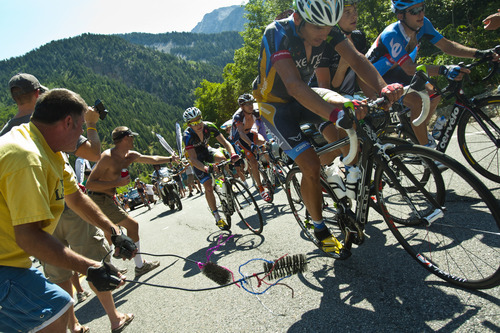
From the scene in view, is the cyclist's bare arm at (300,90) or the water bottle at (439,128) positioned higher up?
the cyclist's bare arm at (300,90)

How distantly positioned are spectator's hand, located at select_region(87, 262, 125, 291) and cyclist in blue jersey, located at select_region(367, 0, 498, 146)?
3955mm

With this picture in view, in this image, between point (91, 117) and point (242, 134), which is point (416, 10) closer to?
point (242, 134)

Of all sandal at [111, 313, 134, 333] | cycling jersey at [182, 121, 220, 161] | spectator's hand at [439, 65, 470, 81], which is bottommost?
sandal at [111, 313, 134, 333]

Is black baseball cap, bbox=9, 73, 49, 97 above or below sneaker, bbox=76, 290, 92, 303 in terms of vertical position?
above

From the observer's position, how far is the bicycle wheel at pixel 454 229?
2123 millimetres

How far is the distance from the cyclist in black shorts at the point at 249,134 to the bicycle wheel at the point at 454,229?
4.75m

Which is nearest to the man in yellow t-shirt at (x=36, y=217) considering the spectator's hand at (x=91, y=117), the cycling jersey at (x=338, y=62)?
the spectator's hand at (x=91, y=117)

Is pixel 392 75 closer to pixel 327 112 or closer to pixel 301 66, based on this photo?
pixel 301 66

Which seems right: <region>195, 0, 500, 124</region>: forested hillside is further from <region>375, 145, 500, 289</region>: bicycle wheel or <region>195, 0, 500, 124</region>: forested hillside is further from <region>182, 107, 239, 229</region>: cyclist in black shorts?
<region>375, 145, 500, 289</region>: bicycle wheel

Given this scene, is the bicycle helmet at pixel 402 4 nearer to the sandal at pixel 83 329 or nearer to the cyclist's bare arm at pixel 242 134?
the cyclist's bare arm at pixel 242 134

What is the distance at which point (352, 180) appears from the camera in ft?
10.0

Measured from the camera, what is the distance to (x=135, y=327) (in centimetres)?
329

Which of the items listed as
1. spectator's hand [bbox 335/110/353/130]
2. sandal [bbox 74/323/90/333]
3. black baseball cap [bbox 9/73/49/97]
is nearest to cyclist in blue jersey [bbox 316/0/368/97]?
spectator's hand [bbox 335/110/353/130]

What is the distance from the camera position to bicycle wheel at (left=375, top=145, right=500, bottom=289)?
2.12 meters
